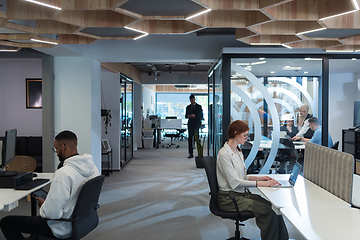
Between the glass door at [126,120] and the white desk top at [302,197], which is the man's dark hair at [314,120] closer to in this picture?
the white desk top at [302,197]

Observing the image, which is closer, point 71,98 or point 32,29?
point 32,29

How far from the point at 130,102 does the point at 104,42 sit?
144 inches

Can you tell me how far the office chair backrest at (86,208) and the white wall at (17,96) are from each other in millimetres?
5386

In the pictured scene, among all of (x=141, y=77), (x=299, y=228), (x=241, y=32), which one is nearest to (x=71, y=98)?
(x=241, y=32)

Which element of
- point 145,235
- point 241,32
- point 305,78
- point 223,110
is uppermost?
point 241,32

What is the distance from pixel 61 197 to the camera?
241cm

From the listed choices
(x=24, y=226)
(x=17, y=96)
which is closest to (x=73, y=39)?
(x=24, y=226)

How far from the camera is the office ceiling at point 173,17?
2607mm

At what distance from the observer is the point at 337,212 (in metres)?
2.36

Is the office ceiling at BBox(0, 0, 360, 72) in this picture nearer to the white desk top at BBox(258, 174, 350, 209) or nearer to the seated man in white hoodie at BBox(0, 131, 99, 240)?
the seated man in white hoodie at BBox(0, 131, 99, 240)

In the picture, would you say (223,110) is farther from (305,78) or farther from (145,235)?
(145,235)

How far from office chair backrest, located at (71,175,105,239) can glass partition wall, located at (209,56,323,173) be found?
125 inches

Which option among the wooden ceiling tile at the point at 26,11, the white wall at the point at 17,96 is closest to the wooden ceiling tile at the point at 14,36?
the wooden ceiling tile at the point at 26,11

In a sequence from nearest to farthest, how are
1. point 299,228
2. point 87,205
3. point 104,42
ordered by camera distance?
1. point 299,228
2. point 87,205
3. point 104,42
